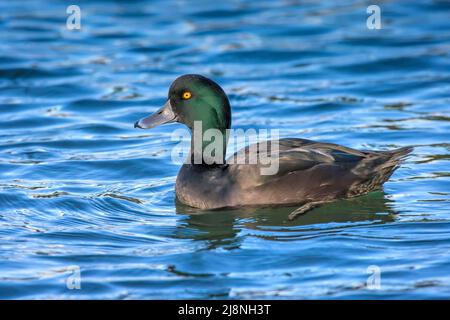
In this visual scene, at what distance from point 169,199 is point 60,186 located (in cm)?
127

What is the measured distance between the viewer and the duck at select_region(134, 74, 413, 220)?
28.4 feet

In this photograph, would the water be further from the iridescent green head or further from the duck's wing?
the iridescent green head

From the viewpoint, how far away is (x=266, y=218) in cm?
847

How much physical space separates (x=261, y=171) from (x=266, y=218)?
46 centimetres

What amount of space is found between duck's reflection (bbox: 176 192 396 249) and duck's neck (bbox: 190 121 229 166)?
21.0 inches

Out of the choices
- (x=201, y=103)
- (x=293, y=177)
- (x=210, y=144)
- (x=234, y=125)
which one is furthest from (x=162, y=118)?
(x=234, y=125)

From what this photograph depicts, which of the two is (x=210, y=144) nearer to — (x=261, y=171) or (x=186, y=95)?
(x=186, y=95)

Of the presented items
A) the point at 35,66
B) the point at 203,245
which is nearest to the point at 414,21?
the point at 35,66

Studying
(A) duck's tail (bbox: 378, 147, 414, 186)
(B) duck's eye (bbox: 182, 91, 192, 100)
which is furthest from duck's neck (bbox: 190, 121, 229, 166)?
(A) duck's tail (bbox: 378, 147, 414, 186)

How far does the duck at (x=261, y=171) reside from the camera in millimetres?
8648

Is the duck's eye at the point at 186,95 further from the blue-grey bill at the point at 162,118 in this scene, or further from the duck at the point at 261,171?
the blue-grey bill at the point at 162,118
